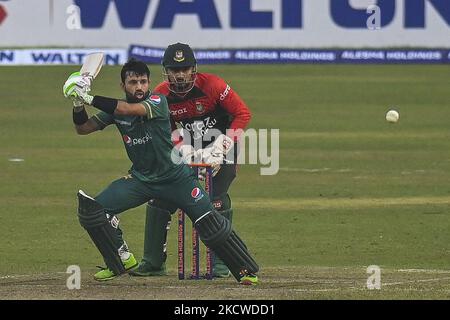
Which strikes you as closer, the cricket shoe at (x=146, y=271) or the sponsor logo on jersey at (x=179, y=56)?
the sponsor logo on jersey at (x=179, y=56)

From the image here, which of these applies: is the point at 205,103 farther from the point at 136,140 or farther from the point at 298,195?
the point at 298,195

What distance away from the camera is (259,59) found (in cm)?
3981

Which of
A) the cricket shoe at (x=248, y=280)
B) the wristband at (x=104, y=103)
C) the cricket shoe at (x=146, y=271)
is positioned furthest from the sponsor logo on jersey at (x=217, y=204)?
the wristband at (x=104, y=103)

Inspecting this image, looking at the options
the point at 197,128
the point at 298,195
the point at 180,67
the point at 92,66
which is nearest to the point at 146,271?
the point at 197,128

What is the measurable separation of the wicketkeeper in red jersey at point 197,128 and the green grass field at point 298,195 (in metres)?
0.47

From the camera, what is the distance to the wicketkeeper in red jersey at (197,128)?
10.6m

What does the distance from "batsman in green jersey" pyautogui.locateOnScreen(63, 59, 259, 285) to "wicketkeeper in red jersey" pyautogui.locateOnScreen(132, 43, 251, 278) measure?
22.4 inches

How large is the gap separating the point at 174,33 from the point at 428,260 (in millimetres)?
26779

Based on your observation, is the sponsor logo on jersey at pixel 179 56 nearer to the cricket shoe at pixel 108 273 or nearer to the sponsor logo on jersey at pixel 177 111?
the sponsor logo on jersey at pixel 177 111

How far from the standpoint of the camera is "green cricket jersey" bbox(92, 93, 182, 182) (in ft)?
32.5

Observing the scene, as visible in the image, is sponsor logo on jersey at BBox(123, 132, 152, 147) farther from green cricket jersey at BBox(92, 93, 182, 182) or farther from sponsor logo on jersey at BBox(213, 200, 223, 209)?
sponsor logo on jersey at BBox(213, 200, 223, 209)

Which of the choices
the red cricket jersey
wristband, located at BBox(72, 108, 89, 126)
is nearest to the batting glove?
wristband, located at BBox(72, 108, 89, 126)

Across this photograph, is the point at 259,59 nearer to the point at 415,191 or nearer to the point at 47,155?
the point at 47,155
